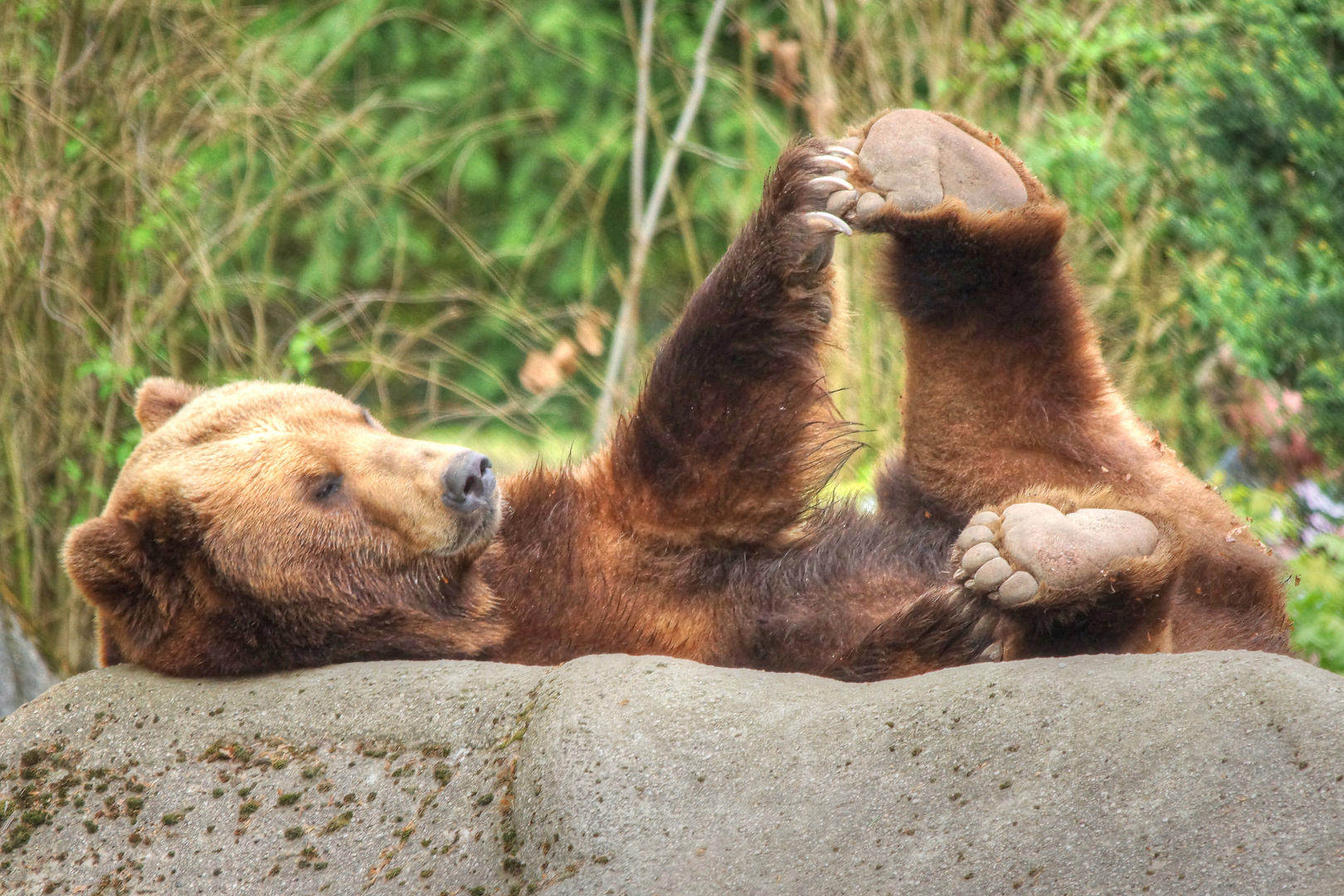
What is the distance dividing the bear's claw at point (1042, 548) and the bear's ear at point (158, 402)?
7.15 feet

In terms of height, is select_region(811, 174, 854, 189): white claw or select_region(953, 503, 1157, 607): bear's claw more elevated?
select_region(811, 174, 854, 189): white claw

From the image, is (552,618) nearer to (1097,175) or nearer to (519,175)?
(1097,175)

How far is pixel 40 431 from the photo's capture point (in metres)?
5.26

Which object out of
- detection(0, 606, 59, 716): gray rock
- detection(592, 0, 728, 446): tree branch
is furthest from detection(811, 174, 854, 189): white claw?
detection(592, 0, 728, 446): tree branch

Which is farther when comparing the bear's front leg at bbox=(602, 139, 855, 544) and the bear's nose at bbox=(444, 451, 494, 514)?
the bear's front leg at bbox=(602, 139, 855, 544)

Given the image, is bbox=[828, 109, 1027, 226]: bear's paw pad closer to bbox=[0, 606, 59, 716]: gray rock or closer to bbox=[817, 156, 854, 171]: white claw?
bbox=[817, 156, 854, 171]: white claw

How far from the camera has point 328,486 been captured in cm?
314

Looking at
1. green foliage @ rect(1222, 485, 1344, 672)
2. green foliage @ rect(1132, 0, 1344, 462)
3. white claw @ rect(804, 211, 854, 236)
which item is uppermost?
white claw @ rect(804, 211, 854, 236)

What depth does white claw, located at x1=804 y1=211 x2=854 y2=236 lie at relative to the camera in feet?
9.97

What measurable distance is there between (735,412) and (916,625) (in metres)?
0.73

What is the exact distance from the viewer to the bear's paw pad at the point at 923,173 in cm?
304

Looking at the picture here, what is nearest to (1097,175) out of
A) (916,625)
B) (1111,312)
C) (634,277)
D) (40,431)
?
(1111,312)

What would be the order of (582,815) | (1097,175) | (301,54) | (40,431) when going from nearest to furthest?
(582,815)
(40,431)
(1097,175)
(301,54)

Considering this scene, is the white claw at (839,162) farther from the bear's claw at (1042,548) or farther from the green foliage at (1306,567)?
the green foliage at (1306,567)
